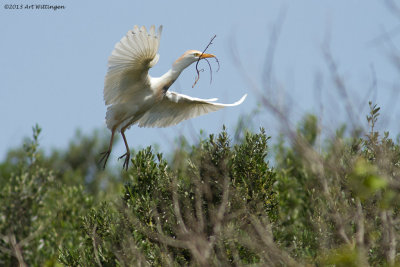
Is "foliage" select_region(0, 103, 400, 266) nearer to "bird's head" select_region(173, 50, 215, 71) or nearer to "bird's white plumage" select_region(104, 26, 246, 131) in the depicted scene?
"bird's white plumage" select_region(104, 26, 246, 131)

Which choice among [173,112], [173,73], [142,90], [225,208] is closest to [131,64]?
[142,90]

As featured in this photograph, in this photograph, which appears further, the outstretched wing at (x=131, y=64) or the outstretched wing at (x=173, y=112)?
the outstretched wing at (x=173, y=112)

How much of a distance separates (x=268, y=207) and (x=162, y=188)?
1225mm

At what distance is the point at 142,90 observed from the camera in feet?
23.7

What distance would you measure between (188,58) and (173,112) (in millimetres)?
1334

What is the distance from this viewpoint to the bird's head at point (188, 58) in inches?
282

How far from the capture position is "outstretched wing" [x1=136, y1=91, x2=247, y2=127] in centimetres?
823

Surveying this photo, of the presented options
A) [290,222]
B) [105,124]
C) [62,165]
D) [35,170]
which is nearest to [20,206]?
[35,170]

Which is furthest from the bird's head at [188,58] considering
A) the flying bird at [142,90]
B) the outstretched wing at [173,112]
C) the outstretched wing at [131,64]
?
the outstretched wing at [173,112]

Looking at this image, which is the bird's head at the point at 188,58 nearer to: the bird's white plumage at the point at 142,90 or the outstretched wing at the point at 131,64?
the bird's white plumage at the point at 142,90

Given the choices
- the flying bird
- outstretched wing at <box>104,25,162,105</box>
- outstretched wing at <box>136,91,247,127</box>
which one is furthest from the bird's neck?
outstretched wing at <box>136,91,247,127</box>

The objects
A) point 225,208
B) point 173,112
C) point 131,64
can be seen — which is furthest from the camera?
point 173,112

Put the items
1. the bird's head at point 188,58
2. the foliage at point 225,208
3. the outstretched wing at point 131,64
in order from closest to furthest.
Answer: the foliage at point 225,208 < the outstretched wing at point 131,64 < the bird's head at point 188,58

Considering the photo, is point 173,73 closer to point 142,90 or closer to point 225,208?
point 142,90
